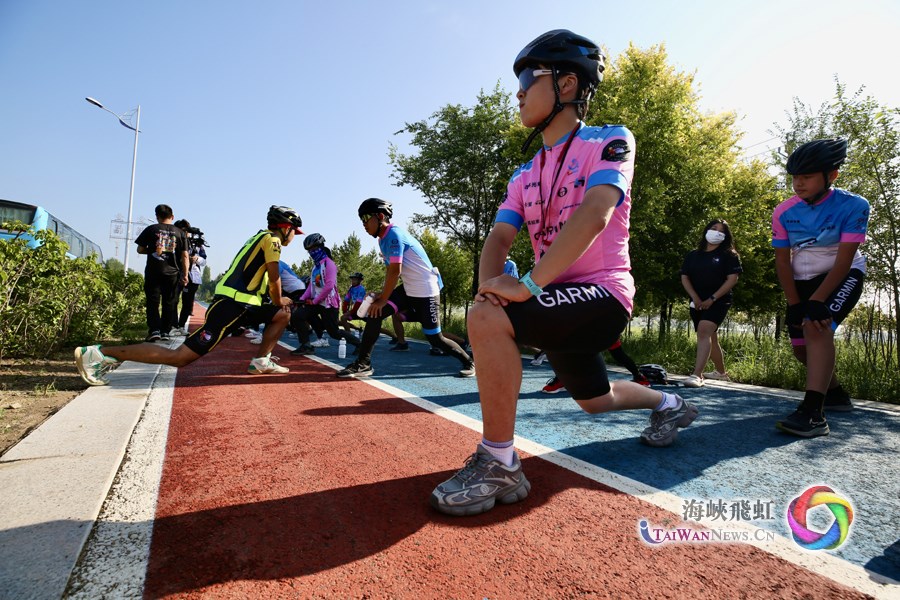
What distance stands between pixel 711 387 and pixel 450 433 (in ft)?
12.7

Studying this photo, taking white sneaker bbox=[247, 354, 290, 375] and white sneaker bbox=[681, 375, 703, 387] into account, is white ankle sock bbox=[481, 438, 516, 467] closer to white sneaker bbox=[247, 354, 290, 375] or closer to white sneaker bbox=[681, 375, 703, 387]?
white sneaker bbox=[681, 375, 703, 387]

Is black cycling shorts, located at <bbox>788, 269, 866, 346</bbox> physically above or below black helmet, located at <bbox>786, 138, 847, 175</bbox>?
below

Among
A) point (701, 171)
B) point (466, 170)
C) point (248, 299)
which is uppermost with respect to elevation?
point (466, 170)

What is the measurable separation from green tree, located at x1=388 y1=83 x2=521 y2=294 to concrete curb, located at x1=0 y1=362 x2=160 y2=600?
1761cm

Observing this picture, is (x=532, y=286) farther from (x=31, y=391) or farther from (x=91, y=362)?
(x=31, y=391)

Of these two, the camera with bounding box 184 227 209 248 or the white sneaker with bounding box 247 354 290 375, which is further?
the camera with bounding box 184 227 209 248

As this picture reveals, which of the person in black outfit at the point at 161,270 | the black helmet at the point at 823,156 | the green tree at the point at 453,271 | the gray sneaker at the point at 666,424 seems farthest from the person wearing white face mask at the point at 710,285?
the green tree at the point at 453,271

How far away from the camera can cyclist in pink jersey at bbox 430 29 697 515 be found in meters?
1.94

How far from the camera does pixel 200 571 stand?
58.9 inches

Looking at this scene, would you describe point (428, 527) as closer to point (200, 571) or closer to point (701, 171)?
point (200, 571)

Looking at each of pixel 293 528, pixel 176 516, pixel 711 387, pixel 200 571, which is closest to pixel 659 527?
pixel 293 528

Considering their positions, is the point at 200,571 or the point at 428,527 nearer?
the point at 200,571

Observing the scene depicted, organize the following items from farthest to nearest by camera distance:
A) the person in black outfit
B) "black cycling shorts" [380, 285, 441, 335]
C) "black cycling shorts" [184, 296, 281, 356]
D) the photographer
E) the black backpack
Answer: the photographer
the person in black outfit
"black cycling shorts" [380, 285, 441, 335]
the black backpack
"black cycling shorts" [184, 296, 281, 356]

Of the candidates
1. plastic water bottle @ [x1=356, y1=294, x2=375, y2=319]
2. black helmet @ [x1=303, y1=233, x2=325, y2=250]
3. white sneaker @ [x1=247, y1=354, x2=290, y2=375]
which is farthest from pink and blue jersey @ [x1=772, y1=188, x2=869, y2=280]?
black helmet @ [x1=303, y1=233, x2=325, y2=250]
